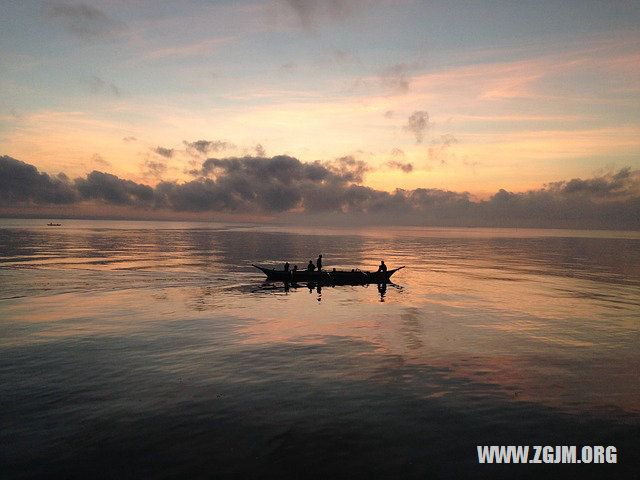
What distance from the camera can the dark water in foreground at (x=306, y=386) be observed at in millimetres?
12883

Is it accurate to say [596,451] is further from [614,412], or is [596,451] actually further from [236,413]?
[236,413]

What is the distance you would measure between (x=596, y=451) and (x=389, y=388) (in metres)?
8.19

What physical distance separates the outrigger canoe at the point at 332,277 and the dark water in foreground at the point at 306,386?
13724 mm

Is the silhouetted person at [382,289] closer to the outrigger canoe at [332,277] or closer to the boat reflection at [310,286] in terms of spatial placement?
the boat reflection at [310,286]

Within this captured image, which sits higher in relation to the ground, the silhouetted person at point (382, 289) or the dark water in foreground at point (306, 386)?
the dark water in foreground at point (306, 386)

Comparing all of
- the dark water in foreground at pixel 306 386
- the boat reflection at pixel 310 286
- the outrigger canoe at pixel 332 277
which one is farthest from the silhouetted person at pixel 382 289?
the dark water in foreground at pixel 306 386

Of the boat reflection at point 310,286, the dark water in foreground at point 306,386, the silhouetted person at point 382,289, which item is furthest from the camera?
the boat reflection at point 310,286

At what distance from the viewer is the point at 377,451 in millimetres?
13383

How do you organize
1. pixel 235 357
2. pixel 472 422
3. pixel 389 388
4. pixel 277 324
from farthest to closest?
pixel 277 324 → pixel 235 357 → pixel 389 388 → pixel 472 422

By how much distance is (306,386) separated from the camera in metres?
18.7

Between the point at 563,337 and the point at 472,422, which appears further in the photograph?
the point at 563,337

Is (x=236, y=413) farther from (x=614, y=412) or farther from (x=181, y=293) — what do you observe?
(x=181, y=293)

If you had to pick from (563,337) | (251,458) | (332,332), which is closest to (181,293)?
(332,332)

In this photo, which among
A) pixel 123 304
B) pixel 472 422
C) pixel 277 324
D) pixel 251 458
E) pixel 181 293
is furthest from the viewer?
pixel 181 293
